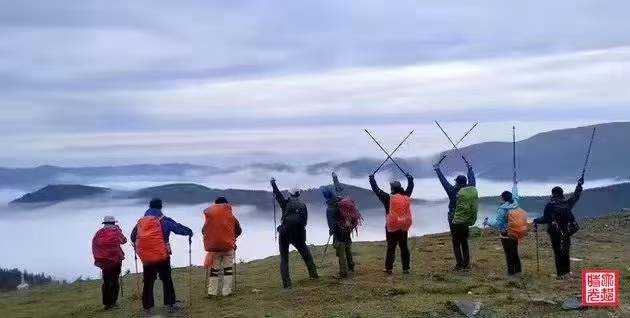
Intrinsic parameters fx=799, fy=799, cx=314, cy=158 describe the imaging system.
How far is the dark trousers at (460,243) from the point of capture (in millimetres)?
17828

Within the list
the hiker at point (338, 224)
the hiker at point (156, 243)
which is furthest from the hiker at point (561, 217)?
the hiker at point (156, 243)

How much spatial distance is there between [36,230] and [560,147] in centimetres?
10852

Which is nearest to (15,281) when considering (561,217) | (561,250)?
(561,250)

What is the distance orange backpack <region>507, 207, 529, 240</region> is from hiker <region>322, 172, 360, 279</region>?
11.2ft

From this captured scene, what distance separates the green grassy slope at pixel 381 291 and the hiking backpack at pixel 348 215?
1220 millimetres

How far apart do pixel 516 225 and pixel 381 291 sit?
139 inches

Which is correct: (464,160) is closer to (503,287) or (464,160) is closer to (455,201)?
(455,201)

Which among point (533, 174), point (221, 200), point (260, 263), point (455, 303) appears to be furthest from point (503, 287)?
point (533, 174)

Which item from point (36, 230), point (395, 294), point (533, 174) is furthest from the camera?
point (36, 230)

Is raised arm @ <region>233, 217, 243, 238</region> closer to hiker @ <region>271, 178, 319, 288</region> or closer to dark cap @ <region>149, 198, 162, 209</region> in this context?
hiker @ <region>271, 178, 319, 288</region>

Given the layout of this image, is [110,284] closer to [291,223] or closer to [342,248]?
[291,223]

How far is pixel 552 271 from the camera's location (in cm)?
1869

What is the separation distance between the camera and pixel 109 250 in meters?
16.5

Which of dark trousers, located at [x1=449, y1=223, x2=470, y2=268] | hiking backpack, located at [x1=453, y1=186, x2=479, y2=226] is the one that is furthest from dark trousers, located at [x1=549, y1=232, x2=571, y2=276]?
dark trousers, located at [x1=449, y1=223, x2=470, y2=268]
